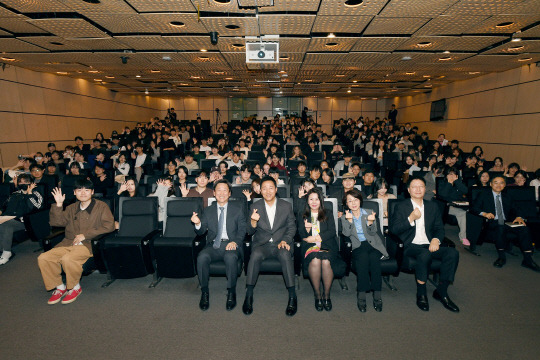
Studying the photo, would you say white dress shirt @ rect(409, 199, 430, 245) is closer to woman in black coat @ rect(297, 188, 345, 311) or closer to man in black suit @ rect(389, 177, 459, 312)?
man in black suit @ rect(389, 177, 459, 312)

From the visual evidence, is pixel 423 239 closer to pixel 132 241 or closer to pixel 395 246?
pixel 395 246

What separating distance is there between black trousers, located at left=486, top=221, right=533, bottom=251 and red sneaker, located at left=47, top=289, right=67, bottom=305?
588cm

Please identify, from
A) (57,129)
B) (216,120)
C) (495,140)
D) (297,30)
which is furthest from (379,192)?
(216,120)

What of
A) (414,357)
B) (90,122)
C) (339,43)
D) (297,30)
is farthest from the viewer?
(90,122)

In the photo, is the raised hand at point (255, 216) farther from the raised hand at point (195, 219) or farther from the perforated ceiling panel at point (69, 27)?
the perforated ceiling panel at point (69, 27)

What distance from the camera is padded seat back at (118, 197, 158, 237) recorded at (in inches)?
147

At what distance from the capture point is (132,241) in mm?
3387

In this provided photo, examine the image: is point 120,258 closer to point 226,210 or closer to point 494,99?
point 226,210

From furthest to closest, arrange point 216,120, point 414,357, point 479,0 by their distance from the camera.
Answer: point 216,120 < point 479,0 < point 414,357

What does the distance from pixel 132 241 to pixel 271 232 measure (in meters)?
1.67

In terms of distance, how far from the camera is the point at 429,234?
342 cm

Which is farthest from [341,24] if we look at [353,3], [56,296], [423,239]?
[56,296]

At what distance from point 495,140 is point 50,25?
1262 centimetres

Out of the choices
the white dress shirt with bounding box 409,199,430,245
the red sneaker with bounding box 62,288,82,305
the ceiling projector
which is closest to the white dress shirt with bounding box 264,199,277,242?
the white dress shirt with bounding box 409,199,430,245
